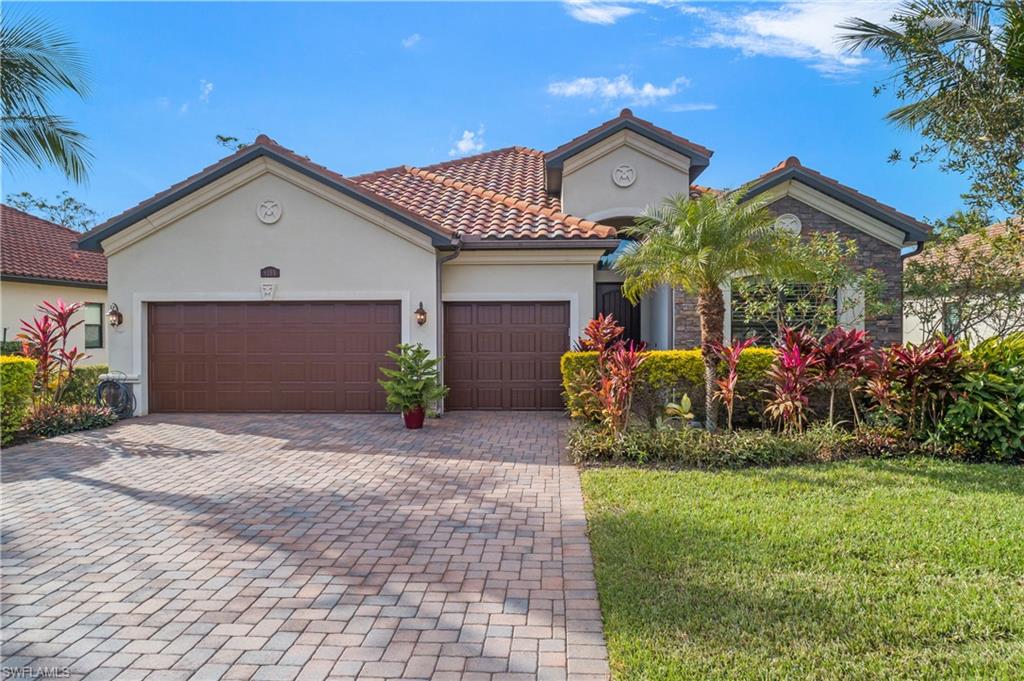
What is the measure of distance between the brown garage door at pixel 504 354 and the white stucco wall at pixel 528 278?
0.22m

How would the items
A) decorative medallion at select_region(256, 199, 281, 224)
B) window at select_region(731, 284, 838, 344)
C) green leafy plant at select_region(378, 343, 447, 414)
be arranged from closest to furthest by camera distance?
1. green leafy plant at select_region(378, 343, 447, 414)
2. window at select_region(731, 284, 838, 344)
3. decorative medallion at select_region(256, 199, 281, 224)

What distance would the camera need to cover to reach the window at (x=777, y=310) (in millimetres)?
12031

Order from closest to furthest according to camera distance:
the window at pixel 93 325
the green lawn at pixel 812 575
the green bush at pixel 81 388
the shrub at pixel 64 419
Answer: the green lawn at pixel 812 575
the shrub at pixel 64 419
the green bush at pixel 81 388
the window at pixel 93 325

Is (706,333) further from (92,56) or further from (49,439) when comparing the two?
(92,56)

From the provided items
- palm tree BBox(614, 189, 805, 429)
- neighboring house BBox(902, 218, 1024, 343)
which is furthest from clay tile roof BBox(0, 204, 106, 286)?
neighboring house BBox(902, 218, 1024, 343)

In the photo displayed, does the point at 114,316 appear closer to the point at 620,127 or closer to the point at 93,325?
the point at 93,325

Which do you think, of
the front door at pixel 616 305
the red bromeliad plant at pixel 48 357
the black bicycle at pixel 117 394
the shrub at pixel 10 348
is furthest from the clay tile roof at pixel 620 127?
the shrub at pixel 10 348

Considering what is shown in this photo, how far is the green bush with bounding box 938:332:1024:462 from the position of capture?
782 centimetres

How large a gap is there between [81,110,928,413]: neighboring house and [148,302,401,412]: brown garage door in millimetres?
30

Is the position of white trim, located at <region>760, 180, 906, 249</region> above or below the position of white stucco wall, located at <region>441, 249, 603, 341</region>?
above

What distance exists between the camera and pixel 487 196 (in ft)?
49.6

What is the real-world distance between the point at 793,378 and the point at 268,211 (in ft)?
34.1

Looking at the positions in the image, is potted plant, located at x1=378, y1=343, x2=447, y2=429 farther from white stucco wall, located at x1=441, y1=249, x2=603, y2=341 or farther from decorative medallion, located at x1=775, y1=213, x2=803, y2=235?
decorative medallion, located at x1=775, y1=213, x2=803, y2=235

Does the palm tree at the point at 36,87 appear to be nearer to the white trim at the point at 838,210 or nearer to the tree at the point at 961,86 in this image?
the white trim at the point at 838,210
